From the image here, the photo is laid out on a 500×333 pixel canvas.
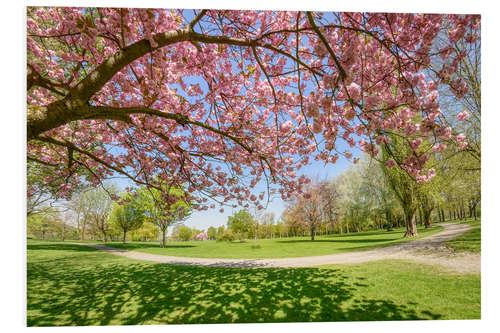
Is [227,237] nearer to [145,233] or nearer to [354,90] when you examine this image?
[145,233]

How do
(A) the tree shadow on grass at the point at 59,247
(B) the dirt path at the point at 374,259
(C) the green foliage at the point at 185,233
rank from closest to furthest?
(A) the tree shadow on grass at the point at 59,247 → (B) the dirt path at the point at 374,259 → (C) the green foliage at the point at 185,233

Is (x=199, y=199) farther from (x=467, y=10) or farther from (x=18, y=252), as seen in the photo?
(x=467, y=10)

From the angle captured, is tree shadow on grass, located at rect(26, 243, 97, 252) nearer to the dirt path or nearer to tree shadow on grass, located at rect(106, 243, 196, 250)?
the dirt path

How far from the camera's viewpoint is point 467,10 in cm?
217

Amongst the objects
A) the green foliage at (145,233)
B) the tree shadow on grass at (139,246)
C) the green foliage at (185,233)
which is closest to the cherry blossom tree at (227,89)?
the green foliage at (185,233)

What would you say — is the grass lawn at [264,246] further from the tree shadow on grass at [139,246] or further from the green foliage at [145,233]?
the green foliage at [145,233]

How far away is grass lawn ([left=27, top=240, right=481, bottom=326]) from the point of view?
2.04 m

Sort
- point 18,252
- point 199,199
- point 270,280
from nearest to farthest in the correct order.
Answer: point 18,252
point 270,280
point 199,199

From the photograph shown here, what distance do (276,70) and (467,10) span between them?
2102 millimetres

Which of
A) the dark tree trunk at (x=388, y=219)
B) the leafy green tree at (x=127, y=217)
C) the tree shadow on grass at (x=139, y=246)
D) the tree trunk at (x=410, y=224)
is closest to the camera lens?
the leafy green tree at (x=127, y=217)

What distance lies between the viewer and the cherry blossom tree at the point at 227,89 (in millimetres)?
1317

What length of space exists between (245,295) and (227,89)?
2.37 meters

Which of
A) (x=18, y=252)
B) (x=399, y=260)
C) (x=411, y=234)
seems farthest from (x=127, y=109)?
(x=411, y=234)

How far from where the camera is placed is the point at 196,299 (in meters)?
2.33
